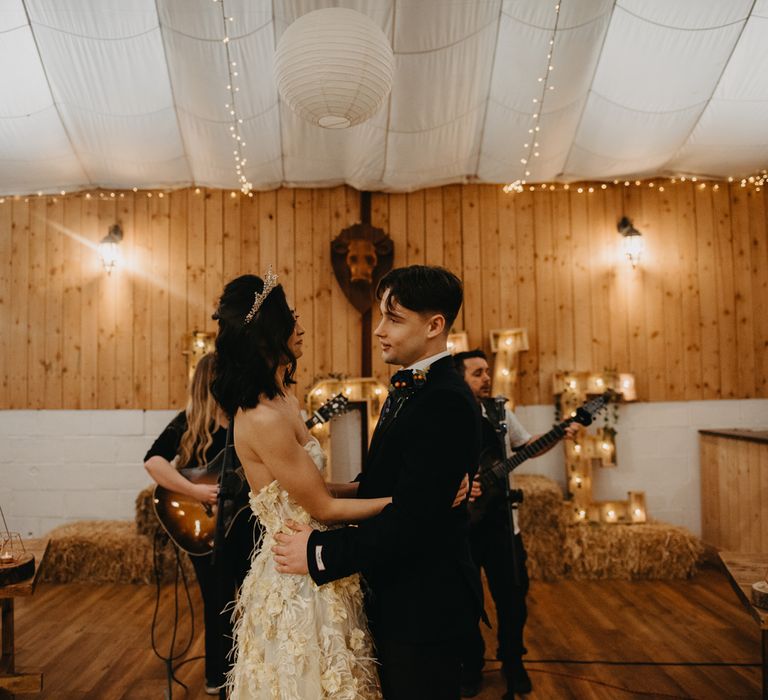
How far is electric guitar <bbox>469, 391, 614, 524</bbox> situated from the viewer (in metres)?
3.19

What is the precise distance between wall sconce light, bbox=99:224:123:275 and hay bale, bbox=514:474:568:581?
13.3 ft

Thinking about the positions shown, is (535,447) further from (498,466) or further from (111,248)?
(111,248)

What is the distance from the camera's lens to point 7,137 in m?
4.89

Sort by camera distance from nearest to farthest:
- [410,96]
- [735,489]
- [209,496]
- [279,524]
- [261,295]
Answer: [279,524] → [261,295] → [209,496] → [410,96] → [735,489]

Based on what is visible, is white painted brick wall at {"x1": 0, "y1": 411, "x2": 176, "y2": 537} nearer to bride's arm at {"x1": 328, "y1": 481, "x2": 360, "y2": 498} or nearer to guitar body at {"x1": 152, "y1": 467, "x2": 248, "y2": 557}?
guitar body at {"x1": 152, "y1": 467, "x2": 248, "y2": 557}

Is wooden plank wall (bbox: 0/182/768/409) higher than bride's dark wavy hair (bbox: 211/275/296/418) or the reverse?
higher

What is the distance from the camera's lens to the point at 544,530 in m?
4.77

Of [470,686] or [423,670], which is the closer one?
[423,670]

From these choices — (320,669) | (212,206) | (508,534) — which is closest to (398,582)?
(320,669)

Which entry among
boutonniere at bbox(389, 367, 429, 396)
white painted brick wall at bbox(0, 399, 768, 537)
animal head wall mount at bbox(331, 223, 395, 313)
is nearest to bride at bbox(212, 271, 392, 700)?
boutonniere at bbox(389, 367, 429, 396)

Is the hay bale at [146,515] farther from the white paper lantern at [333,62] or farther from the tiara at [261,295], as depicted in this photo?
the tiara at [261,295]

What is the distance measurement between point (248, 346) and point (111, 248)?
4.21 meters

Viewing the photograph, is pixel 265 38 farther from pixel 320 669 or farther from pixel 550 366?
pixel 320 669

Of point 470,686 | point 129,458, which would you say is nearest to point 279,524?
point 470,686
